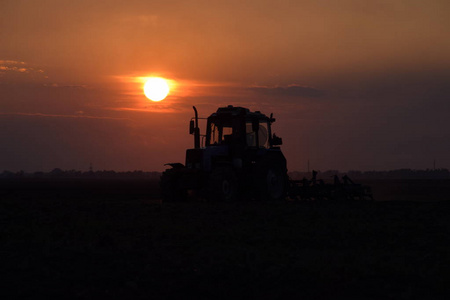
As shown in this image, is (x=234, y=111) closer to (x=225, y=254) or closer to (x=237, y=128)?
(x=237, y=128)

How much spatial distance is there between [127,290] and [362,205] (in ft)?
58.1

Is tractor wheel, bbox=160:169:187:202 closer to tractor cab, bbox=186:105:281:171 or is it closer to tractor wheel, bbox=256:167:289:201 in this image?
tractor cab, bbox=186:105:281:171

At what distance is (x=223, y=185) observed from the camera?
25.7m

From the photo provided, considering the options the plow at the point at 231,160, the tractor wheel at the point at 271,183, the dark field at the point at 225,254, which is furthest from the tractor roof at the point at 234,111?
the dark field at the point at 225,254

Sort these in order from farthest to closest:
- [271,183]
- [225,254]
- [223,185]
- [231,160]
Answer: [271,183]
[231,160]
[223,185]
[225,254]

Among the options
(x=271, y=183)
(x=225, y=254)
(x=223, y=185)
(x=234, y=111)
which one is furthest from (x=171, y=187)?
(x=225, y=254)

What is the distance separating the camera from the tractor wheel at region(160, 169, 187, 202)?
27234 millimetres

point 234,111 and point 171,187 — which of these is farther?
point 171,187

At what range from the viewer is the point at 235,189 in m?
26.3

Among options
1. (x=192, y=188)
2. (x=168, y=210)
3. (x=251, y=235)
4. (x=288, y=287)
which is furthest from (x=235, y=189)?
(x=288, y=287)

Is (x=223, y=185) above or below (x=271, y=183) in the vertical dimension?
below

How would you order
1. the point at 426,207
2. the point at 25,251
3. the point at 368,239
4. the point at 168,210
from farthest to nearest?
1. the point at 426,207
2. the point at 168,210
3. the point at 368,239
4. the point at 25,251

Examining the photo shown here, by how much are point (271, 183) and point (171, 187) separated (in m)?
4.39

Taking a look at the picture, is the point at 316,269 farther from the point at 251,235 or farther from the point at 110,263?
the point at 251,235
